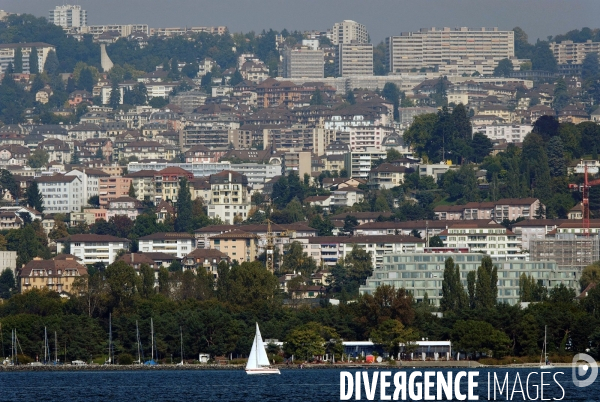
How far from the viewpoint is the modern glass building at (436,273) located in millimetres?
109938

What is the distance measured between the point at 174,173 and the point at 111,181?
6.34 meters

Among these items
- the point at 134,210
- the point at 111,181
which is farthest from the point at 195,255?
the point at 111,181

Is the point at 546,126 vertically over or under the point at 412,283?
over

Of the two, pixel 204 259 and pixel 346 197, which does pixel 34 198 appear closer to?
pixel 346 197

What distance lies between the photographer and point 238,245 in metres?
138

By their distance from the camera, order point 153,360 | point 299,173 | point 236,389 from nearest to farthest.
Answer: point 236,389, point 153,360, point 299,173

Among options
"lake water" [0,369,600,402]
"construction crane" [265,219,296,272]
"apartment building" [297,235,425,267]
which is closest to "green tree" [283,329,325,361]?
"lake water" [0,369,600,402]

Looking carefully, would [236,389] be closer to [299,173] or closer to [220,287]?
[220,287]

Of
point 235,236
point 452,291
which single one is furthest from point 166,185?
point 452,291

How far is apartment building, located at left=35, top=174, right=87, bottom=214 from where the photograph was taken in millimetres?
163625

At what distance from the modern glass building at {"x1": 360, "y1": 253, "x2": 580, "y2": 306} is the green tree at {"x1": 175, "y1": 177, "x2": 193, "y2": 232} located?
1547 inches

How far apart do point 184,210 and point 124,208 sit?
319 inches

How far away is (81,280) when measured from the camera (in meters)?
105

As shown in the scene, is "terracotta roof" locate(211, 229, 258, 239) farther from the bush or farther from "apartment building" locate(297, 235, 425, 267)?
the bush
